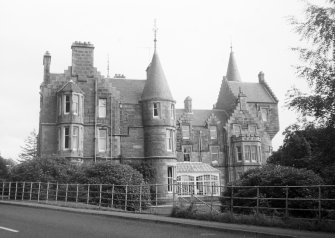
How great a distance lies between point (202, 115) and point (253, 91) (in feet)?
29.0

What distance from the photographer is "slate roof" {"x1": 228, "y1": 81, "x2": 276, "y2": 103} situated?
5482cm

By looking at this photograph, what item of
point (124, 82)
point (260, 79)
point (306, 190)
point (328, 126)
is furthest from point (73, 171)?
point (260, 79)

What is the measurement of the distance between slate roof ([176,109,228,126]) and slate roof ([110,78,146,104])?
10.9 m

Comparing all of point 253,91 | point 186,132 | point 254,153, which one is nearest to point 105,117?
point 186,132

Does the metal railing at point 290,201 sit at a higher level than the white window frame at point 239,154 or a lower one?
lower

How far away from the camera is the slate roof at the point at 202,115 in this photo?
5112 centimetres

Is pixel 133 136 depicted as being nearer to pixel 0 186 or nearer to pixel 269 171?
pixel 0 186

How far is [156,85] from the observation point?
38344 mm

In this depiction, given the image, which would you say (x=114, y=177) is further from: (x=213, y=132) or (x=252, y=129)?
(x=252, y=129)

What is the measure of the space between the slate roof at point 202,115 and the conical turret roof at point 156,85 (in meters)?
12.6

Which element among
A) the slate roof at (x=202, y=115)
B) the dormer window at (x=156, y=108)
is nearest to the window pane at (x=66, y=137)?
the dormer window at (x=156, y=108)

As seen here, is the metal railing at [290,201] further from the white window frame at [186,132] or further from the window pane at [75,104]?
the white window frame at [186,132]

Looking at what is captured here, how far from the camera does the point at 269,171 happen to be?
19.0 metres

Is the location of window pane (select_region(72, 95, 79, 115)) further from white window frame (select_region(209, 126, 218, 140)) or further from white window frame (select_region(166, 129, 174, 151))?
white window frame (select_region(209, 126, 218, 140))
